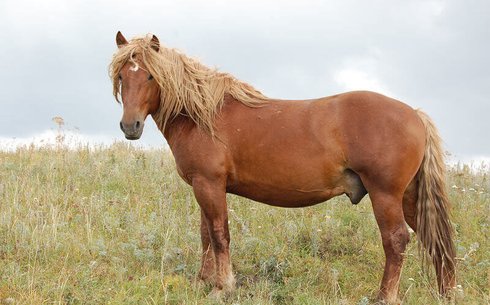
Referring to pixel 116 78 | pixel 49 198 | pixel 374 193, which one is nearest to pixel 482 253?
pixel 374 193

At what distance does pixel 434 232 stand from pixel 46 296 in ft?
12.9

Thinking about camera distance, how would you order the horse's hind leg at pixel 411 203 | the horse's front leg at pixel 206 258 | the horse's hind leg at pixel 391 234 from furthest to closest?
1. the horse's front leg at pixel 206 258
2. the horse's hind leg at pixel 411 203
3. the horse's hind leg at pixel 391 234

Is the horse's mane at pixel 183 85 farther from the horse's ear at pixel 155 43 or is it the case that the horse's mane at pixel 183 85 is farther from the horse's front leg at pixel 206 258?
the horse's front leg at pixel 206 258

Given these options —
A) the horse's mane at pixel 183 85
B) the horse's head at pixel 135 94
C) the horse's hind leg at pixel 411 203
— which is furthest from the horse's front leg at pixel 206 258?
the horse's hind leg at pixel 411 203

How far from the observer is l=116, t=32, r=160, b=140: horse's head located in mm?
5336

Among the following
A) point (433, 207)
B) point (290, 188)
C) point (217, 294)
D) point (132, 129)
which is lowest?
point (217, 294)

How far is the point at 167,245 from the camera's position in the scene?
6957 mm

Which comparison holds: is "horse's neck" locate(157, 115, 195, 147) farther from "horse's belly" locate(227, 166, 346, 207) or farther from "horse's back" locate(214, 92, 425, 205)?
"horse's belly" locate(227, 166, 346, 207)

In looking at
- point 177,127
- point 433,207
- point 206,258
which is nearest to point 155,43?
point 177,127

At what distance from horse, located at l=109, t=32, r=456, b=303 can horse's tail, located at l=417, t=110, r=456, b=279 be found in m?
0.01

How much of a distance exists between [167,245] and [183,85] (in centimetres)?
225

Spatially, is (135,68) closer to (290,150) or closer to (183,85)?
(183,85)

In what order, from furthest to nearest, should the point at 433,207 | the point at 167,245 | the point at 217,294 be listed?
the point at 167,245 → the point at 433,207 → the point at 217,294

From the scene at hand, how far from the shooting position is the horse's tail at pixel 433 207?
18.5 feet
